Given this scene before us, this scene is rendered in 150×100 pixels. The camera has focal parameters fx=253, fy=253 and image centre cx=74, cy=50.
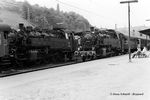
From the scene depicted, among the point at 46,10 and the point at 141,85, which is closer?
the point at 141,85

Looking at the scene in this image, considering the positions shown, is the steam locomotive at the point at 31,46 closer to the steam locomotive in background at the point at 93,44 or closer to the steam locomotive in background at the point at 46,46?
the steam locomotive in background at the point at 46,46

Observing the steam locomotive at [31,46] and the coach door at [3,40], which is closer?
the coach door at [3,40]

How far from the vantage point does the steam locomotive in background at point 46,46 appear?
49.8ft

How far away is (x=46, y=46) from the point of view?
19.5 metres

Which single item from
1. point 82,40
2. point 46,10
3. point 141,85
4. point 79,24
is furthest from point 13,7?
point 141,85

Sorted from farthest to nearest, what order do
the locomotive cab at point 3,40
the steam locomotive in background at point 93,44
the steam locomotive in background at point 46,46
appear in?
the steam locomotive in background at point 93,44 → the steam locomotive in background at point 46,46 → the locomotive cab at point 3,40

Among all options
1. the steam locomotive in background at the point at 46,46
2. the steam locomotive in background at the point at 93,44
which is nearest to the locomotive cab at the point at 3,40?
the steam locomotive in background at the point at 46,46

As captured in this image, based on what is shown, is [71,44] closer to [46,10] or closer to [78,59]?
[78,59]

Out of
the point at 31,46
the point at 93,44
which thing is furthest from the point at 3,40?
the point at 93,44

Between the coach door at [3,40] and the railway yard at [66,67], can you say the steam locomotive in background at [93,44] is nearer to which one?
the railway yard at [66,67]

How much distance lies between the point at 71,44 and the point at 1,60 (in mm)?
10589

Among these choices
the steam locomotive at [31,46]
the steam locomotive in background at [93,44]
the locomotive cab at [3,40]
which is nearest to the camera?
the locomotive cab at [3,40]

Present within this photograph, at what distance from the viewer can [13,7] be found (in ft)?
251

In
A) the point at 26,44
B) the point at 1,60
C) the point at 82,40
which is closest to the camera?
the point at 1,60
